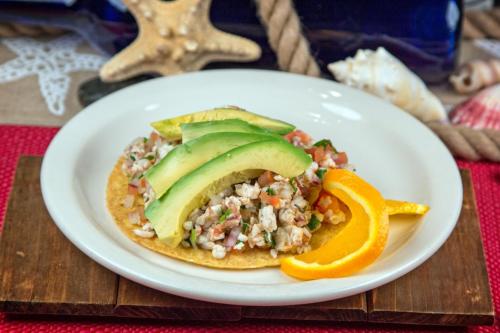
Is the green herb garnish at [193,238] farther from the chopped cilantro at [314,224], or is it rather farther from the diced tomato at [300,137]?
the diced tomato at [300,137]

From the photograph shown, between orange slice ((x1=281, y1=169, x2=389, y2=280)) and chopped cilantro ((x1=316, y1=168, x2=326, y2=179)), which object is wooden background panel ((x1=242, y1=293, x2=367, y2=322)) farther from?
chopped cilantro ((x1=316, y1=168, x2=326, y2=179))

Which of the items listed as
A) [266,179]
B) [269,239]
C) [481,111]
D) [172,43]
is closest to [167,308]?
[269,239]

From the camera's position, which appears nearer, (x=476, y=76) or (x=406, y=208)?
(x=406, y=208)

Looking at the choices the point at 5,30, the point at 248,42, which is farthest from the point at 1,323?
the point at 5,30

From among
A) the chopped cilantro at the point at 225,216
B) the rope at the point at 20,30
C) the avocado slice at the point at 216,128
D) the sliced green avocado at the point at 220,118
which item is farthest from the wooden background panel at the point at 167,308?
the rope at the point at 20,30

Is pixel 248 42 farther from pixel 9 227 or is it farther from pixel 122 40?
pixel 9 227

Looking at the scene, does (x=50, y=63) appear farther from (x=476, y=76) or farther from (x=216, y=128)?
(x=476, y=76)

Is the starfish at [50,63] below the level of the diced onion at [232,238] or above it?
below
